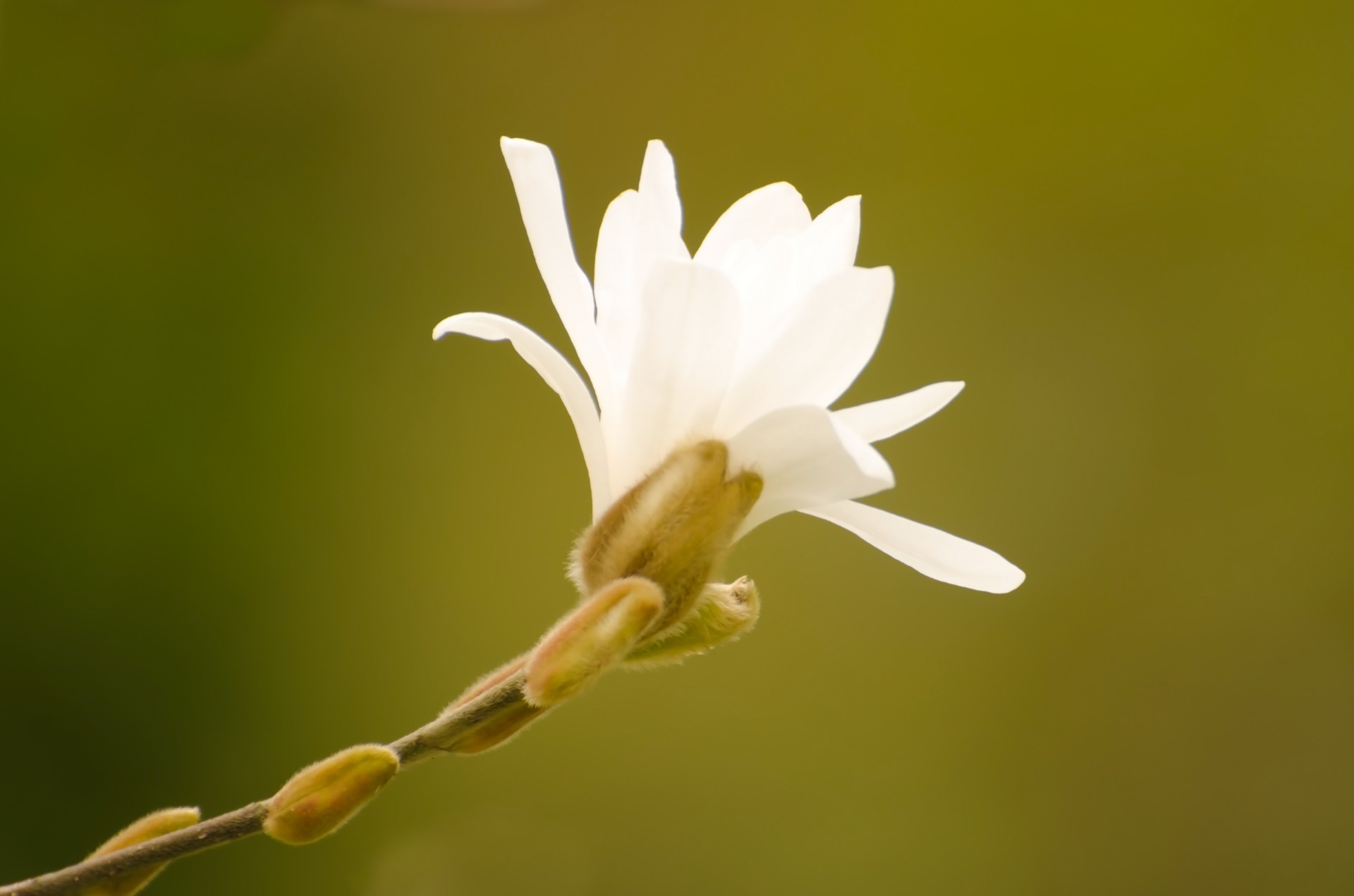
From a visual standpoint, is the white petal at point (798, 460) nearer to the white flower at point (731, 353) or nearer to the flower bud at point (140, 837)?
the white flower at point (731, 353)

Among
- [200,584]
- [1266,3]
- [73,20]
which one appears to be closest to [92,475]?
[200,584]

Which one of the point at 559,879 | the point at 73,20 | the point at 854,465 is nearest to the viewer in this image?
the point at 854,465

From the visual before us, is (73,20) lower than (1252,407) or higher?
higher

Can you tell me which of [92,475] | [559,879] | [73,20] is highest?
[73,20]

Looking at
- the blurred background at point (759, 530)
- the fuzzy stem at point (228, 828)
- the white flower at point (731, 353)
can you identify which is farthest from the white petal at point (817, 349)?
the blurred background at point (759, 530)

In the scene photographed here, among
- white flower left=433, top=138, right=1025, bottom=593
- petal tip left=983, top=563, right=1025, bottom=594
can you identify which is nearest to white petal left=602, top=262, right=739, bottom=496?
white flower left=433, top=138, right=1025, bottom=593

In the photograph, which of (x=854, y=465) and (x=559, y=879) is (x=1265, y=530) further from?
(x=854, y=465)

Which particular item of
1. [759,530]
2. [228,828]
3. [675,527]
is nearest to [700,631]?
[675,527]

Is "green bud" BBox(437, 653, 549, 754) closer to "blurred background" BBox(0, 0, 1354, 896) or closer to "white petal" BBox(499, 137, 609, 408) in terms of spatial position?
"white petal" BBox(499, 137, 609, 408)
